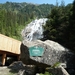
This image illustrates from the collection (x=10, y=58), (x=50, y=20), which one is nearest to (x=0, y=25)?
(x=10, y=58)

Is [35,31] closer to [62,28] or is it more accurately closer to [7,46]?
[7,46]

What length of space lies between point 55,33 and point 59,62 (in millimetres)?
5934

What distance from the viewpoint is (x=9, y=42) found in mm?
21016

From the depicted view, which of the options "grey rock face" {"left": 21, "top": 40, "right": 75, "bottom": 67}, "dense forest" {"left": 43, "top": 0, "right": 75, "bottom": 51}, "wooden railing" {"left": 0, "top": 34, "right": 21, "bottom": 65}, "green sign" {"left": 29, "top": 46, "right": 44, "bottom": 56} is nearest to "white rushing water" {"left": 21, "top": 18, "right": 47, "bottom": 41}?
"dense forest" {"left": 43, "top": 0, "right": 75, "bottom": 51}

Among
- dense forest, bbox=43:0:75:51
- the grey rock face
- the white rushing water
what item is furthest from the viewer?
the white rushing water

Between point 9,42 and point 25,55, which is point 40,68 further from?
point 9,42

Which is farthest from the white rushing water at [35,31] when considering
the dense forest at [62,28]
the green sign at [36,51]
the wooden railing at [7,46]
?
the green sign at [36,51]

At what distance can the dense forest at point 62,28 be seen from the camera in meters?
18.2

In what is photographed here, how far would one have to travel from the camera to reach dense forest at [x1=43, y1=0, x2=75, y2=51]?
18188mm

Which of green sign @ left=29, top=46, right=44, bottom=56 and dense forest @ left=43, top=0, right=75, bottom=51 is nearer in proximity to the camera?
green sign @ left=29, top=46, right=44, bottom=56

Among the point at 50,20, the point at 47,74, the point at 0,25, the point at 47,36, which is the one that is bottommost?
the point at 47,74

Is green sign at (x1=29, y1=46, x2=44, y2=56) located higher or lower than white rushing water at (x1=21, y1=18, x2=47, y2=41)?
lower

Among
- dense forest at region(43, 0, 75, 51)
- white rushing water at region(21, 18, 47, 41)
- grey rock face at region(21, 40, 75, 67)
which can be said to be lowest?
grey rock face at region(21, 40, 75, 67)

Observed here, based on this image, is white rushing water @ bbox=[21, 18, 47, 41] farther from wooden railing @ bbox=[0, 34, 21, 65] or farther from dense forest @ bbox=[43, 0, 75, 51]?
wooden railing @ bbox=[0, 34, 21, 65]
